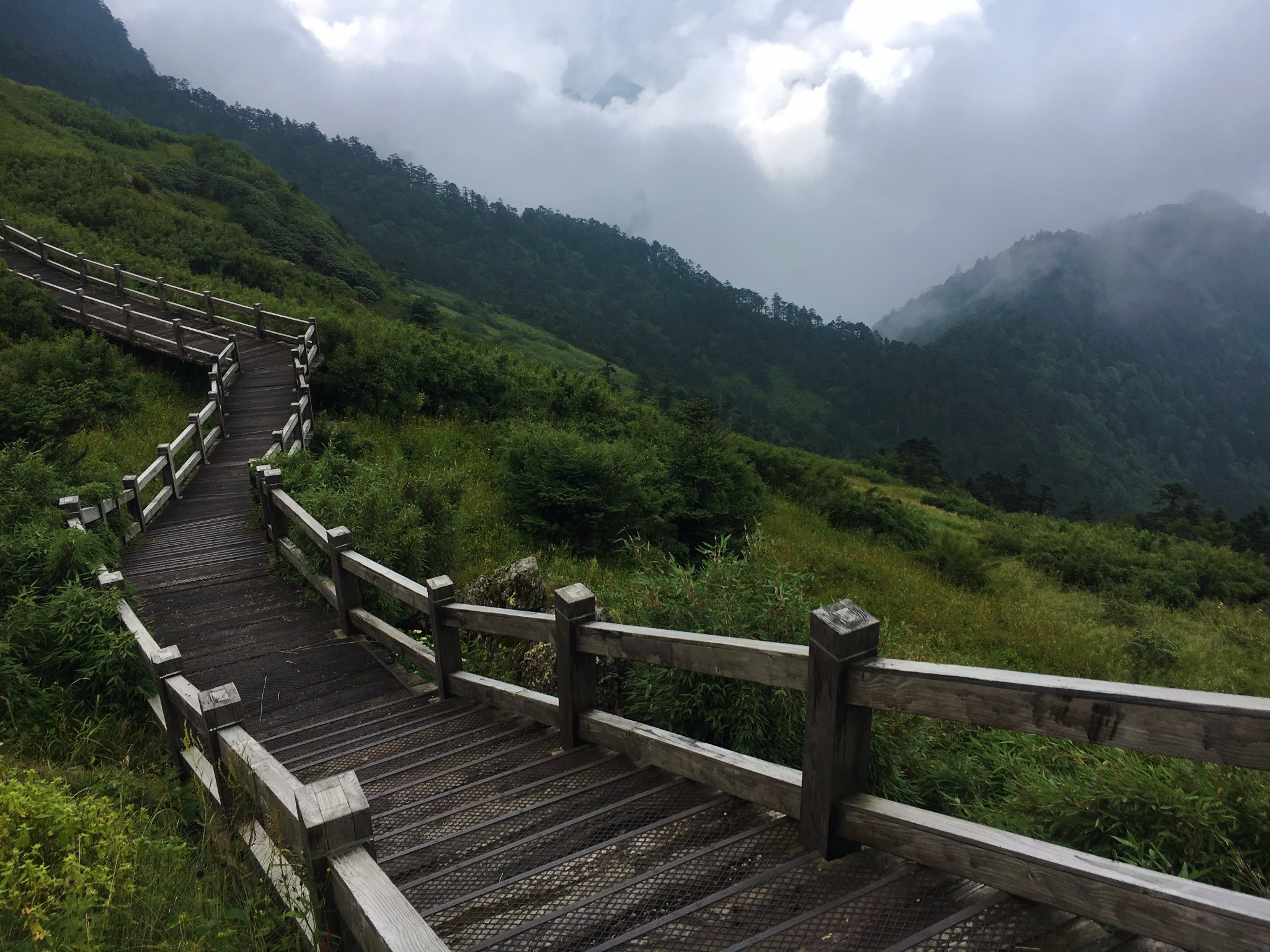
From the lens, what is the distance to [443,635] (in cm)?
548

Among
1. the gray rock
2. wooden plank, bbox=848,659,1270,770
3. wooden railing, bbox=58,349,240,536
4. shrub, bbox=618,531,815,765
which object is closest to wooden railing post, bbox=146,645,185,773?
shrub, bbox=618,531,815,765

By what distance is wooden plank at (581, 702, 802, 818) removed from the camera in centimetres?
290

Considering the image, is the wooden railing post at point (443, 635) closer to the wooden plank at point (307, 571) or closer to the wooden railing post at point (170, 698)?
the wooden railing post at point (170, 698)

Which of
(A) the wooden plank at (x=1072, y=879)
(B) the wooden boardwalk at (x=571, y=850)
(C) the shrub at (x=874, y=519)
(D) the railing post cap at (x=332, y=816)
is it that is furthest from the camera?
(C) the shrub at (x=874, y=519)

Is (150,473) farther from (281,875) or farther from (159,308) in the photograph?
(159,308)

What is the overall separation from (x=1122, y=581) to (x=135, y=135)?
57421 millimetres

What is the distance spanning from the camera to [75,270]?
2048 centimetres

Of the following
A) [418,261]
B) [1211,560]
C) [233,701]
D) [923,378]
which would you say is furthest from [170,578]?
[923,378]

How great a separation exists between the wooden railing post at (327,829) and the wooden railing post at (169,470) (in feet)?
35.5

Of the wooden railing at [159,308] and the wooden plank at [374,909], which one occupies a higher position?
the wooden railing at [159,308]

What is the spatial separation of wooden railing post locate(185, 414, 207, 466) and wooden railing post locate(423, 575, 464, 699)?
927cm

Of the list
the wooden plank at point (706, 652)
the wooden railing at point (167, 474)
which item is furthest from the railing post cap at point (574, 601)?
the wooden railing at point (167, 474)

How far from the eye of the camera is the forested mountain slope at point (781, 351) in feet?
390

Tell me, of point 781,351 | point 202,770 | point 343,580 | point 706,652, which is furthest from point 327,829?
point 781,351
